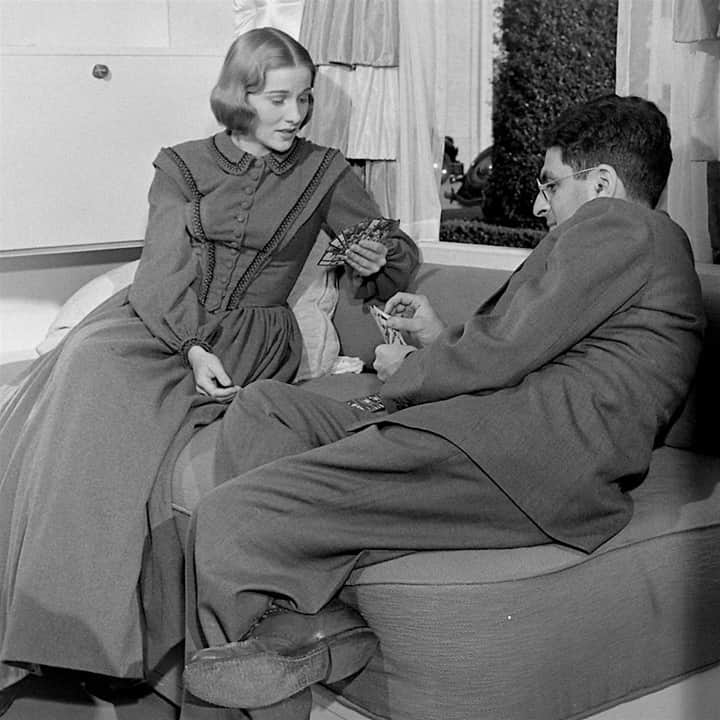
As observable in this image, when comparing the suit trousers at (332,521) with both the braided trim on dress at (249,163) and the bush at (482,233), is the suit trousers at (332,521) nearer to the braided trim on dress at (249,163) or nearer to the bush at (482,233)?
the braided trim on dress at (249,163)

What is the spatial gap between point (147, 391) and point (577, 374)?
1012 mm

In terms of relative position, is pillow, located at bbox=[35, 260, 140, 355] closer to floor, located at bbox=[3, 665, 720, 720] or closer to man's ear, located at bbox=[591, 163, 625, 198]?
floor, located at bbox=[3, 665, 720, 720]

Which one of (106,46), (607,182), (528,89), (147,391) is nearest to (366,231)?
(147,391)

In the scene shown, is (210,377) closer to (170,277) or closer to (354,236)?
(170,277)

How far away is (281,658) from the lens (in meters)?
1.90

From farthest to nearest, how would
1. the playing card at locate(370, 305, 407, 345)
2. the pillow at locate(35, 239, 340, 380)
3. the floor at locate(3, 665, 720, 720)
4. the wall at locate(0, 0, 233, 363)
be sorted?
the wall at locate(0, 0, 233, 363), the pillow at locate(35, 239, 340, 380), the playing card at locate(370, 305, 407, 345), the floor at locate(3, 665, 720, 720)

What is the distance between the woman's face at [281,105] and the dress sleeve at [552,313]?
3.62 feet

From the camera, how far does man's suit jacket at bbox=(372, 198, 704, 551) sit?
201 centimetres

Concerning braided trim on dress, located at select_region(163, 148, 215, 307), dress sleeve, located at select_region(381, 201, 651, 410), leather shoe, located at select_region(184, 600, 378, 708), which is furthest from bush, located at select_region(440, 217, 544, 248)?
leather shoe, located at select_region(184, 600, 378, 708)

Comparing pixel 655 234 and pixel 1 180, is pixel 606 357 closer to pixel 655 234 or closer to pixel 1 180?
pixel 655 234

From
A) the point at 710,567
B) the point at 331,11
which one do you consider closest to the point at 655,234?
the point at 710,567

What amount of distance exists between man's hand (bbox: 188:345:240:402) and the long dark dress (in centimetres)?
3

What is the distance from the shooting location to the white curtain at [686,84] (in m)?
2.73

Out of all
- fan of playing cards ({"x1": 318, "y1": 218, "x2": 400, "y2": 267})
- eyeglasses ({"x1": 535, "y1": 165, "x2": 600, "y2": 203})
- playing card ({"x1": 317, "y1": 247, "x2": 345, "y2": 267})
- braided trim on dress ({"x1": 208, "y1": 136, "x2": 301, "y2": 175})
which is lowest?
playing card ({"x1": 317, "y1": 247, "x2": 345, "y2": 267})
